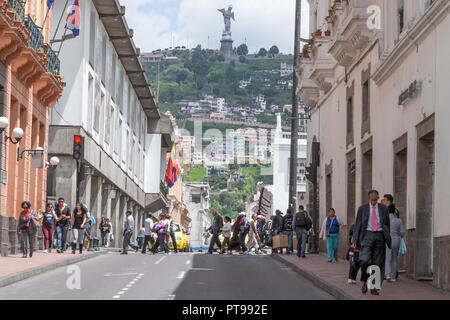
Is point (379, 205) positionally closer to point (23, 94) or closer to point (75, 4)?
point (23, 94)

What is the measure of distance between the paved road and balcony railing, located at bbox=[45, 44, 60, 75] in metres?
9.95

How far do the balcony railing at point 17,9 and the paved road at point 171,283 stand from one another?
7380mm

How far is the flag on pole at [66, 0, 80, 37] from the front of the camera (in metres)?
37.2

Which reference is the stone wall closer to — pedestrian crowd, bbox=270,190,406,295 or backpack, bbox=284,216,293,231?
pedestrian crowd, bbox=270,190,406,295

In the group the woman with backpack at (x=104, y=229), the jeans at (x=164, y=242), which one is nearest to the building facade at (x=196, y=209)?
the woman with backpack at (x=104, y=229)

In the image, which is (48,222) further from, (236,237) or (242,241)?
(242,241)

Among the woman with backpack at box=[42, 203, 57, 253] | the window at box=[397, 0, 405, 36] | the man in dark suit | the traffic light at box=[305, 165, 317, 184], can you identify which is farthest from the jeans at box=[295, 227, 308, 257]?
the man in dark suit

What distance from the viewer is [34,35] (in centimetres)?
3272

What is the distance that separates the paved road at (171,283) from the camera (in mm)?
17547

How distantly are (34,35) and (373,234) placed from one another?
18.1m

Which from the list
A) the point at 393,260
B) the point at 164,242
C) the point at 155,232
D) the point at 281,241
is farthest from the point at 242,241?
the point at 393,260

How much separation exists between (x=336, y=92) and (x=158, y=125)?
38.3 m

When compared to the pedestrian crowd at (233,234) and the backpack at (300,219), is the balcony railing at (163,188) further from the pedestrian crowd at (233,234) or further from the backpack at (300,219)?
the backpack at (300,219)

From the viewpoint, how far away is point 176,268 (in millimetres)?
25859
